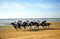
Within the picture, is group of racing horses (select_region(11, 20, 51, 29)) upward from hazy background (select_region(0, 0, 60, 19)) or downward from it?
downward

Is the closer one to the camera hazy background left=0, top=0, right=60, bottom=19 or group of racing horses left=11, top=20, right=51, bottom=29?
hazy background left=0, top=0, right=60, bottom=19

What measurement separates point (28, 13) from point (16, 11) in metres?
0.41

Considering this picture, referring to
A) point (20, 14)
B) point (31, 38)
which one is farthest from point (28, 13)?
point (31, 38)

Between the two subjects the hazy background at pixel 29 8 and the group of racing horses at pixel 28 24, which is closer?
the hazy background at pixel 29 8

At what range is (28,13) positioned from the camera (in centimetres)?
550

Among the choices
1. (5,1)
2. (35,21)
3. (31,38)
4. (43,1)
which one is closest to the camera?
(31,38)

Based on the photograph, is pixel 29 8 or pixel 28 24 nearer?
pixel 29 8

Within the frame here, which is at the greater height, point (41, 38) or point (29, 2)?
point (29, 2)

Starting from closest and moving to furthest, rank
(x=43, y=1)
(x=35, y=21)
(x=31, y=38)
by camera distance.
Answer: (x=31, y=38) → (x=43, y=1) → (x=35, y=21)

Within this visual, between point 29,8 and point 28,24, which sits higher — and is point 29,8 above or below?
above

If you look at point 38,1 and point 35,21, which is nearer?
point 38,1

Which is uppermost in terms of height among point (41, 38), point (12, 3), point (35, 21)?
point (12, 3)

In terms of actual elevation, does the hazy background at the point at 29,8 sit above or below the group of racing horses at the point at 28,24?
above

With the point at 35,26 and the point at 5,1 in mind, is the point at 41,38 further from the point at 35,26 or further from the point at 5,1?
the point at 35,26
